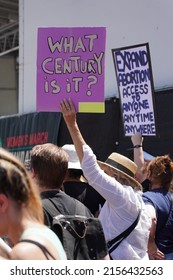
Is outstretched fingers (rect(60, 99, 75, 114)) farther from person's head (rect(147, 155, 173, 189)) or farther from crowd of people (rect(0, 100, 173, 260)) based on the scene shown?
person's head (rect(147, 155, 173, 189))

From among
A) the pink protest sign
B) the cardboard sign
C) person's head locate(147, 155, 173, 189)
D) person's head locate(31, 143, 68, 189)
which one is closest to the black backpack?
person's head locate(31, 143, 68, 189)

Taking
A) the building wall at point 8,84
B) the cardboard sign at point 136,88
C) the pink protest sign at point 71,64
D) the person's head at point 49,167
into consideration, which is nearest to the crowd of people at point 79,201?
the person's head at point 49,167

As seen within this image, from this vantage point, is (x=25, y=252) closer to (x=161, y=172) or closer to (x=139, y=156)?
(x=161, y=172)

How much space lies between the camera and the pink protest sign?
3119mm

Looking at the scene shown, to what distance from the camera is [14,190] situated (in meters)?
1.33

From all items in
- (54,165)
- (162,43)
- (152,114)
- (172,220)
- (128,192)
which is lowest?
(172,220)

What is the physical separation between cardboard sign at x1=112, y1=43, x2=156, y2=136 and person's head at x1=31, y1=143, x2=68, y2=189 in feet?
7.11

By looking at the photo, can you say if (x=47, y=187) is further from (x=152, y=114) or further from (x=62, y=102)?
(x=152, y=114)

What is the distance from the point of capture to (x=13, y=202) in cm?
133

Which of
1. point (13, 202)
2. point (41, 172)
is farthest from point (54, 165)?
point (13, 202)

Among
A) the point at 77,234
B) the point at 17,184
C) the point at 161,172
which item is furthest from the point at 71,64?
the point at 17,184

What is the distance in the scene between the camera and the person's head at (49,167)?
2.18 m

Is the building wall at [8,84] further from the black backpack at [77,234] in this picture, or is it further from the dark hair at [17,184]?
the dark hair at [17,184]
